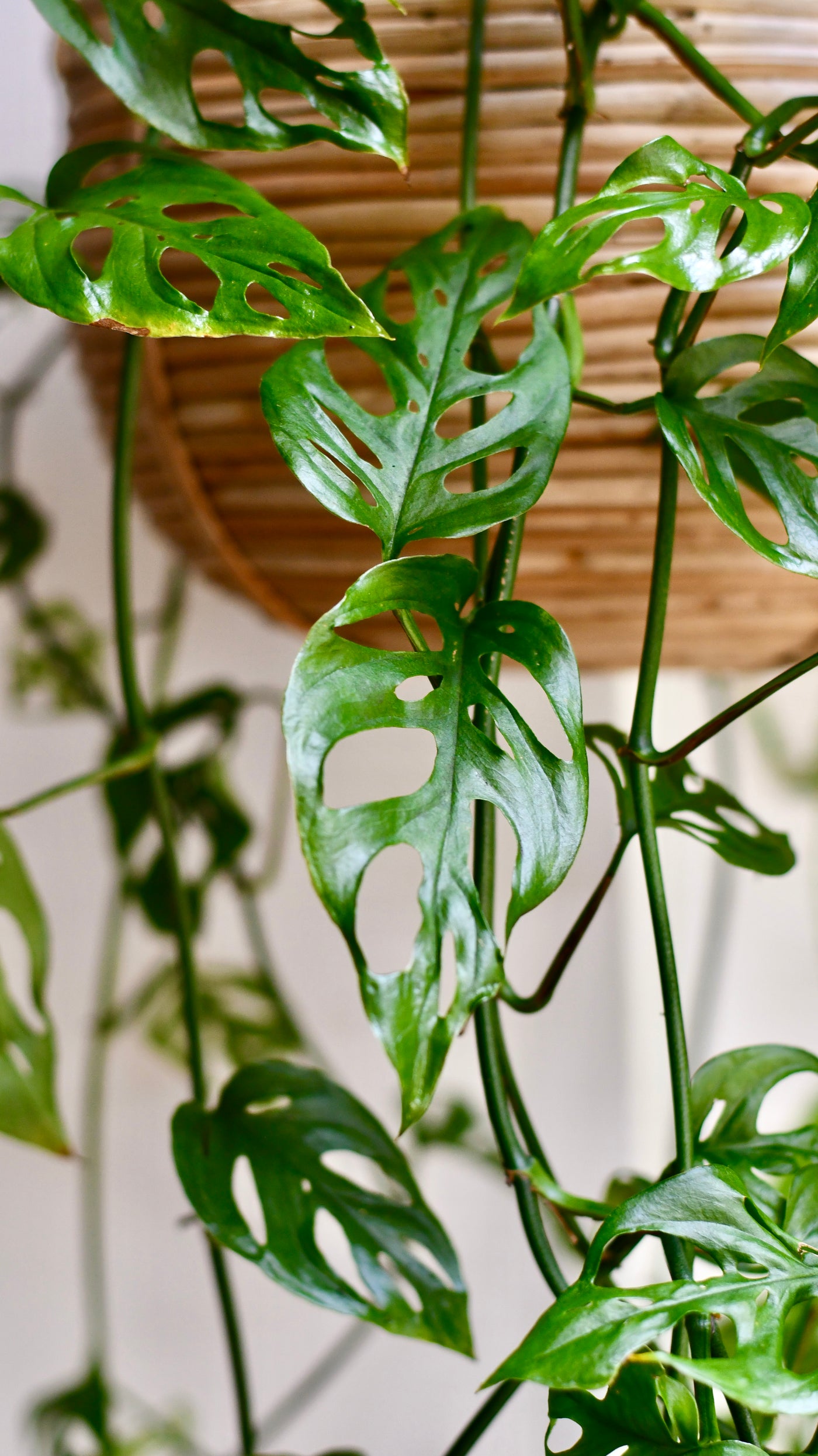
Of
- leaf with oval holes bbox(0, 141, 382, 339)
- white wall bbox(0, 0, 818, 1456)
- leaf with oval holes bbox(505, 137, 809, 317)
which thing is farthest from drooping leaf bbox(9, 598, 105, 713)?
leaf with oval holes bbox(505, 137, 809, 317)

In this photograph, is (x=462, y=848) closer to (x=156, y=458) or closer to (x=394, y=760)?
(x=156, y=458)

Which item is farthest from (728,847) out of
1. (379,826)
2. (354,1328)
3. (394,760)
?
(354,1328)

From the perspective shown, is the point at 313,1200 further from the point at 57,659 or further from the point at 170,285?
the point at 57,659

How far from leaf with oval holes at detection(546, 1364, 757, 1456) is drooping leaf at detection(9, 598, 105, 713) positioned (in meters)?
0.74

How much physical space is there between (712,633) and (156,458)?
30 cm

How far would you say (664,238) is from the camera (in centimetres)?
33

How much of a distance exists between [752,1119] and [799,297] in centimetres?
31

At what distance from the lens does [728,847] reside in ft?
1.74

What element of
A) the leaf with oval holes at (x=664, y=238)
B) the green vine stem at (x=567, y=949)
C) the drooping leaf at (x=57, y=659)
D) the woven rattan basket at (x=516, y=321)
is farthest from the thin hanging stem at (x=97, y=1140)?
the leaf with oval holes at (x=664, y=238)

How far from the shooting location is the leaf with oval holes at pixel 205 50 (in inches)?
16.9

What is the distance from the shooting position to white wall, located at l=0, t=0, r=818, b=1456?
0.96 metres

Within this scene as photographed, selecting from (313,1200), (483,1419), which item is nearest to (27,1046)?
(313,1200)

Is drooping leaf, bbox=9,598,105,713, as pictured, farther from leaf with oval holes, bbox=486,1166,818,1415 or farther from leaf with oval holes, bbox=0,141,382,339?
leaf with oval holes, bbox=486,1166,818,1415

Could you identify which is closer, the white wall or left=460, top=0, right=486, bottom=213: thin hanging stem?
left=460, top=0, right=486, bottom=213: thin hanging stem
